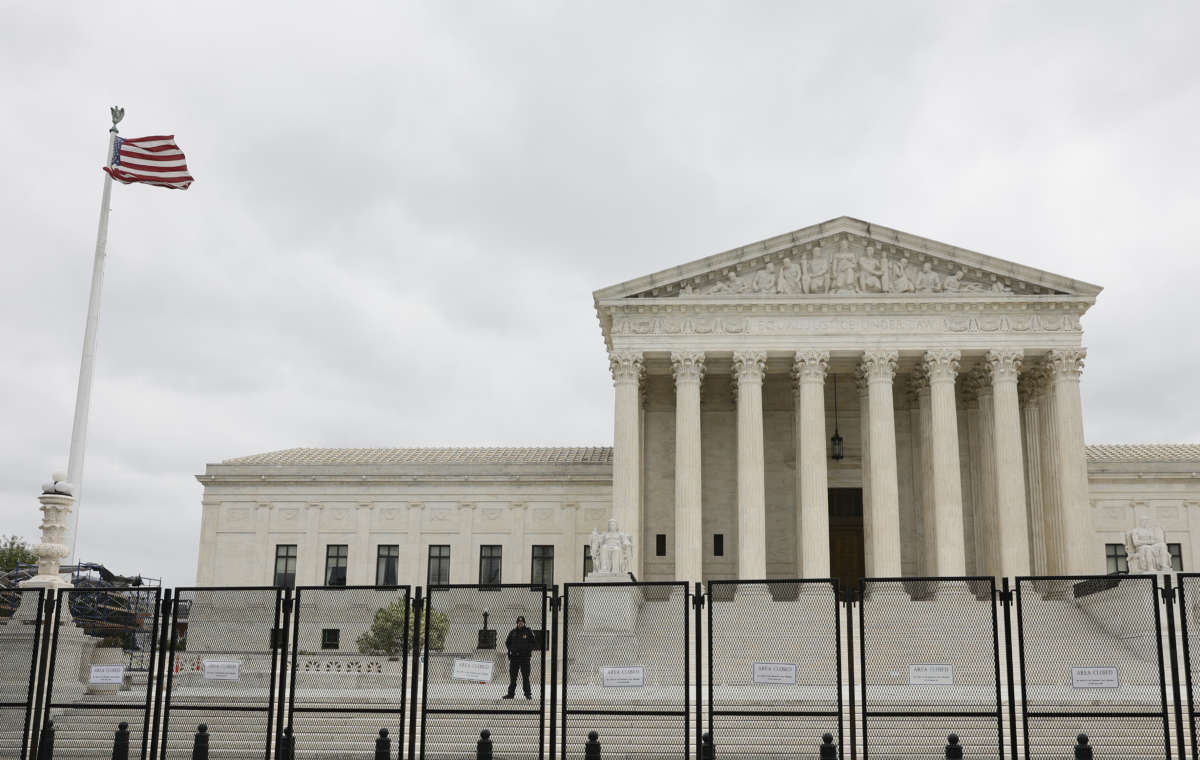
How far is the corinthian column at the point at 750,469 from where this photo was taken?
4309 cm

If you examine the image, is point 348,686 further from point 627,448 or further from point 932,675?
point 627,448

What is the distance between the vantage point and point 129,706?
642 inches

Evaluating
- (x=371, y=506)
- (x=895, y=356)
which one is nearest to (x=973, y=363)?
(x=895, y=356)

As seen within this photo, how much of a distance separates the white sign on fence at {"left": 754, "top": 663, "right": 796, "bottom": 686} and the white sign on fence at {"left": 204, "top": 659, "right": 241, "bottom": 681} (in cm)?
722

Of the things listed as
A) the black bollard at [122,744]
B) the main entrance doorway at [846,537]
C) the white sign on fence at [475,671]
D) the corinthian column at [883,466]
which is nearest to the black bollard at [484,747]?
the white sign on fence at [475,671]

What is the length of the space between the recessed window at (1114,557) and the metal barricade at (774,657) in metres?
39.3

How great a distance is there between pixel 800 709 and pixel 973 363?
32711 millimetres

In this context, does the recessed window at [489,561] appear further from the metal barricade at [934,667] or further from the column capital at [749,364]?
the metal barricade at [934,667]

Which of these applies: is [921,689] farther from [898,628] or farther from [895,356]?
[895,356]

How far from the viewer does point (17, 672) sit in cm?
1697

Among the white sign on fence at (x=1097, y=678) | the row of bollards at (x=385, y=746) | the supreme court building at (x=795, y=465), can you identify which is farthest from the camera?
the supreme court building at (x=795, y=465)

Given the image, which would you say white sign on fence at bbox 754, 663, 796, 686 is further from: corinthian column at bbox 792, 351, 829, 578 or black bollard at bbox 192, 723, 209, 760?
corinthian column at bbox 792, 351, 829, 578

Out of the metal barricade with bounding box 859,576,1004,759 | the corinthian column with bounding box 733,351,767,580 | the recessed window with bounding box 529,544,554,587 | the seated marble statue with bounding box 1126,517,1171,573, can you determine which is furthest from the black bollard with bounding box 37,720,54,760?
the recessed window with bounding box 529,544,554,587

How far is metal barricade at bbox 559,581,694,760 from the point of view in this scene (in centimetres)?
1531
